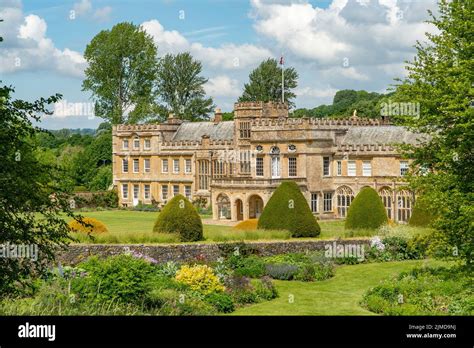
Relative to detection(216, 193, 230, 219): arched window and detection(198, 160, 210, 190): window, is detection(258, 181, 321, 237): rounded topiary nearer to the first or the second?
detection(216, 193, 230, 219): arched window

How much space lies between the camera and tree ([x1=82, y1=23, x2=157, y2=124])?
7212 cm

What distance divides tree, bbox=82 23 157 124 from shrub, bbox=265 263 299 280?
4425cm

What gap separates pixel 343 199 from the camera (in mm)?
54156

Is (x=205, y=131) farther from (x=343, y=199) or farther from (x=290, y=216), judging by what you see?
(x=290, y=216)

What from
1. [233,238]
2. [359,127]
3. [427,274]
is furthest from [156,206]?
[427,274]

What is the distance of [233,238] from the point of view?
35000 mm

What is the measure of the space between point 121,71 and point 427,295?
5258cm

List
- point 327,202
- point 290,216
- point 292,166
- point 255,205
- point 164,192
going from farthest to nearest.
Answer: point 164,192, point 327,202, point 292,166, point 255,205, point 290,216

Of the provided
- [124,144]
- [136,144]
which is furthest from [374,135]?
[124,144]

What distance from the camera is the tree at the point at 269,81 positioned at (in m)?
90.6

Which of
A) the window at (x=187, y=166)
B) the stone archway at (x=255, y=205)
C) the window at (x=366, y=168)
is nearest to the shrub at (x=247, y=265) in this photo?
the stone archway at (x=255, y=205)

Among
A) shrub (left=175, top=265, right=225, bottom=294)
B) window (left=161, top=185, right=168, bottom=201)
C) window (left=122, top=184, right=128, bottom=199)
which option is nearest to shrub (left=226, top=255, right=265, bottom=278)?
shrub (left=175, top=265, right=225, bottom=294)

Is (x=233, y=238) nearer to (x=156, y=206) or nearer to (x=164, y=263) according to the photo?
(x=164, y=263)
